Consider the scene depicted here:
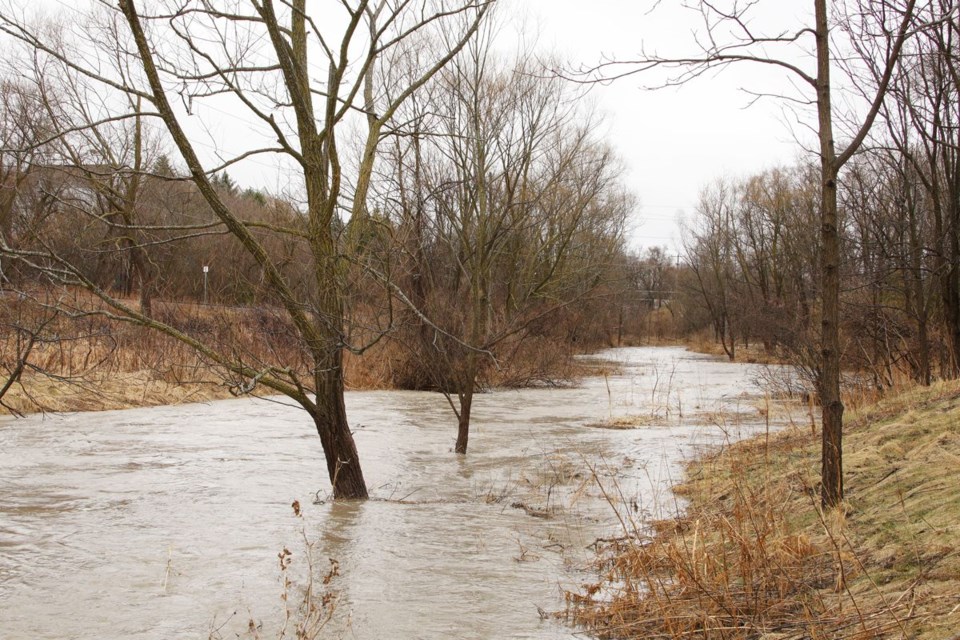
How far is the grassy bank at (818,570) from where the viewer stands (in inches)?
136

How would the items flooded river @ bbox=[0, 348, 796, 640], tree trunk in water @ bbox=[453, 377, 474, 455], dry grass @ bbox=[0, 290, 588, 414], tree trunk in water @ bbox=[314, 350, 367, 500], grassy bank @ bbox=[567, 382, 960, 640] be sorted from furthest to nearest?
1. dry grass @ bbox=[0, 290, 588, 414]
2. tree trunk in water @ bbox=[453, 377, 474, 455]
3. tree trunk in water @ bbox=[314, 350, 367, 500]
4. flooded river @ bbox=[0, 348, 796, 640]
5. grassy bank @ bbox=[567, 382, 960, 640]

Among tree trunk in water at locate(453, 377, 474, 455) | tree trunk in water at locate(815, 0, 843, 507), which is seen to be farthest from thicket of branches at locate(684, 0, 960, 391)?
tree trunk in water at locate(453, 377, 474, 455)

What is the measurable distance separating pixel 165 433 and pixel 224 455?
250cm

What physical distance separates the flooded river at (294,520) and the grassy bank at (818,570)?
1.61ft

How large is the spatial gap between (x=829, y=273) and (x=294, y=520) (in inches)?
199

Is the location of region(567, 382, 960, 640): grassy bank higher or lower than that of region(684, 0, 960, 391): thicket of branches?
lower

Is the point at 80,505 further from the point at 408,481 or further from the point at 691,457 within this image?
the point at 691,457

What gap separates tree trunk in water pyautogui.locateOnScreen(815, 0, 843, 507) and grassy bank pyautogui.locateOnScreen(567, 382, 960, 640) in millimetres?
363

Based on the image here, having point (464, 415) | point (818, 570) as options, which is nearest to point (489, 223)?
point (464, 415)

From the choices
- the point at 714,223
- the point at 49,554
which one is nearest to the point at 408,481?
the point at 49,554

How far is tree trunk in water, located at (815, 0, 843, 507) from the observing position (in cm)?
510

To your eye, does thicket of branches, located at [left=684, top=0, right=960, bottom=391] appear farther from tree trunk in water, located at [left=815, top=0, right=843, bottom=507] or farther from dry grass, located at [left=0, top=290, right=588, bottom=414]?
dry grass, located at [left=0, top=290, right=588, bottom=414]

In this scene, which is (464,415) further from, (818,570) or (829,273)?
(818,570)

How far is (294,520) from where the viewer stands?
7594 millimetres
